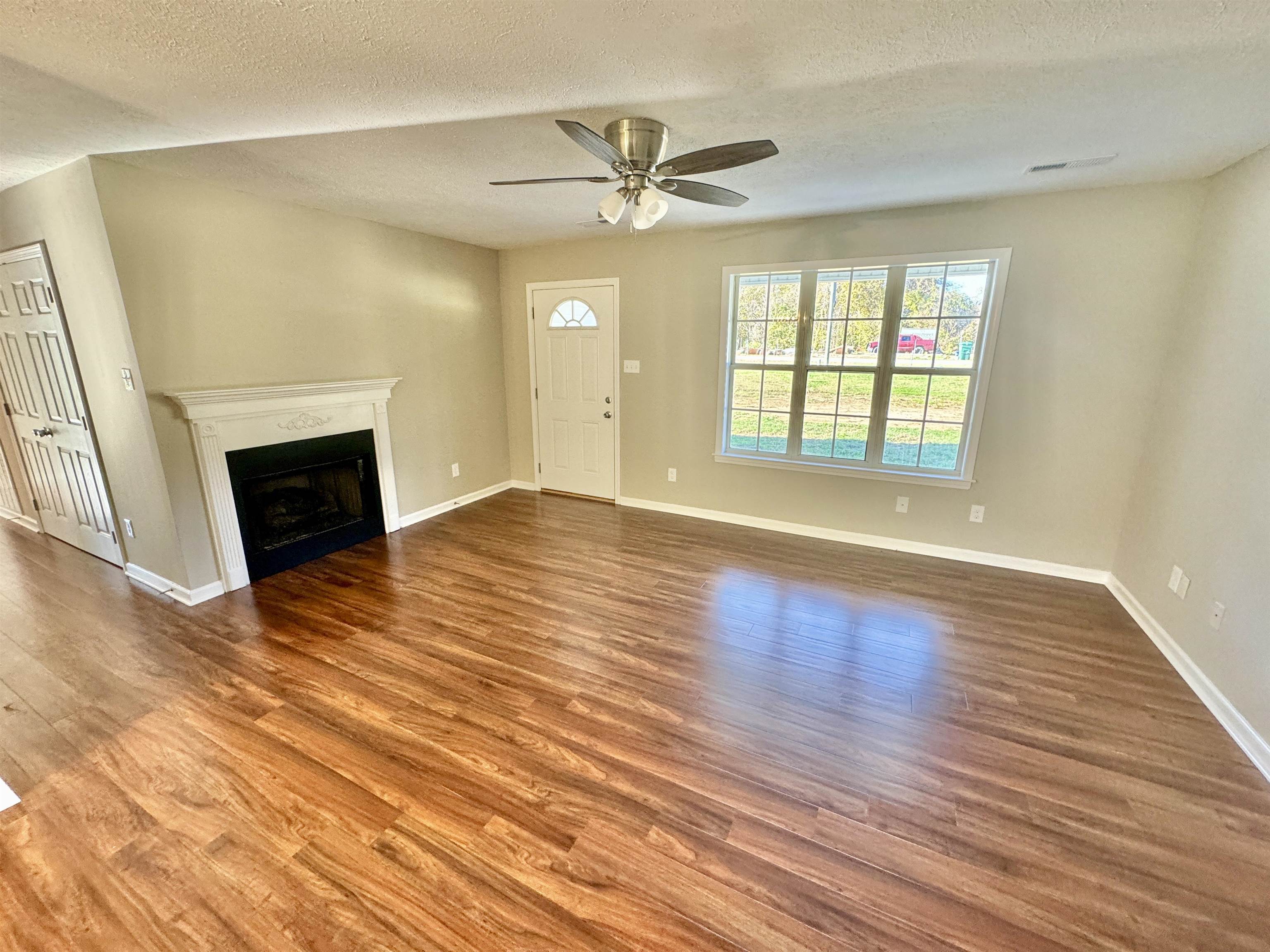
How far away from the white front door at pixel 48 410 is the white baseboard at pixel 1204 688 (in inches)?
233

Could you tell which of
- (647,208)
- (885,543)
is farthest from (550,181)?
(885,543)

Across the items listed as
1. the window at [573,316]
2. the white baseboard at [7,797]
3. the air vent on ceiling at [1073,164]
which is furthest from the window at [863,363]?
the white baseboard at [7,797]

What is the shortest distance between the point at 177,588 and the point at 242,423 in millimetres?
1063

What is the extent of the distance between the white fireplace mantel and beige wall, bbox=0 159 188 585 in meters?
0.19

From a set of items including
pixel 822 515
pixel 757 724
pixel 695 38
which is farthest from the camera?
pixel 822 515

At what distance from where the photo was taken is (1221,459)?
7.61ft

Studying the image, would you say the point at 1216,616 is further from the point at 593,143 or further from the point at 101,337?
the point at 101,337

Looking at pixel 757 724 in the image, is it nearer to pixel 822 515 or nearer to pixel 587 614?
pixel 587 614

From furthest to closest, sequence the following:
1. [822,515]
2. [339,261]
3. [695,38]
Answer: [822,515] → [339,261] → [695,38]

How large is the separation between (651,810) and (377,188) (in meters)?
3.42

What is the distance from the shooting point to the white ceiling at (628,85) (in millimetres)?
1351

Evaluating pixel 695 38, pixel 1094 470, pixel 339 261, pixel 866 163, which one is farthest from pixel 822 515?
pixel 339 261

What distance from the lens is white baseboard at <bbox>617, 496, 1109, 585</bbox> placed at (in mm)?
3318

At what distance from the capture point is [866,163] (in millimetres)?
2498
